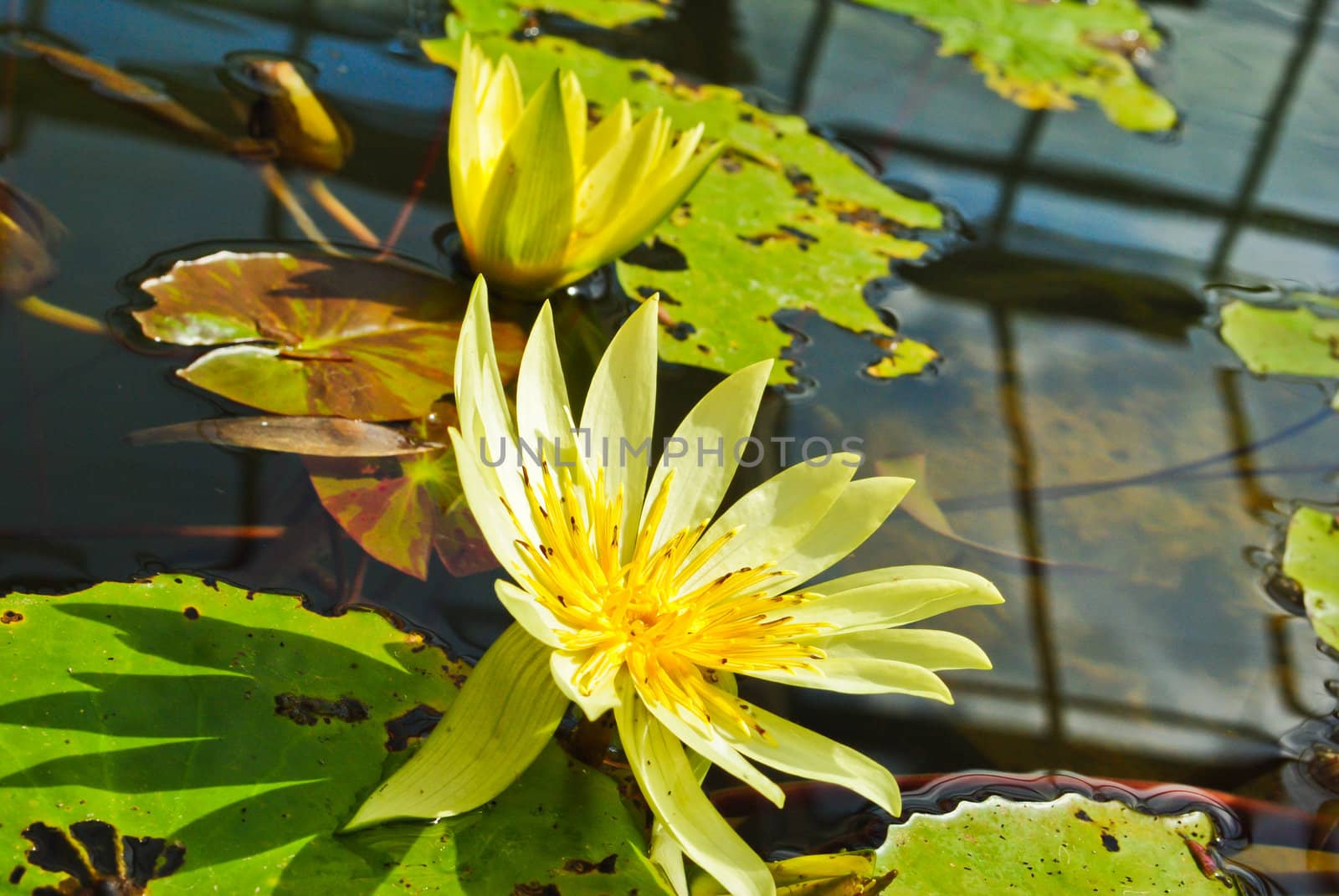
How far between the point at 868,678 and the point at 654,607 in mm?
310

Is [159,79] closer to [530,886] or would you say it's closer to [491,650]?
[491,650]

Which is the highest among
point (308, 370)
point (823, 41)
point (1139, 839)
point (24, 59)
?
point (823, 41)

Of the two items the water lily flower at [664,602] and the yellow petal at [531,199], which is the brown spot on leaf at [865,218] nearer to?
the yellow petal at [531,199]

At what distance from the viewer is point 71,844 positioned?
1.18 m

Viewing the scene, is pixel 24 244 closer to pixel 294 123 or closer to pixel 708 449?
pixel 294 123

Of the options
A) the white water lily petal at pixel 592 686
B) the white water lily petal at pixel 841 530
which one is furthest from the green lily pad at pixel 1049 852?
the white water lily petal at pixel 592 686

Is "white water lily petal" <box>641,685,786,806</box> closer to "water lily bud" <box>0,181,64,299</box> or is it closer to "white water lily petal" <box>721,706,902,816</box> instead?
"white water lily petal" <box>721,706,902,816</box>

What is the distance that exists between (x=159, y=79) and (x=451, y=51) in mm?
825

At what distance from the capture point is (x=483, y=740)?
1359 mm

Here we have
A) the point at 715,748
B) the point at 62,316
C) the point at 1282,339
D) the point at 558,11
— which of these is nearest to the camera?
the point at 715,748

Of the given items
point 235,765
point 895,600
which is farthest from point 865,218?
point 235,765

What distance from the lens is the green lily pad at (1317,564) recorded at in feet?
7.16

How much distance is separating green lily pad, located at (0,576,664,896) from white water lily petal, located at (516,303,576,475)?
1.21 feet

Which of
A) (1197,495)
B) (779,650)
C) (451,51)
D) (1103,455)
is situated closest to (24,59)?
(451,51)
